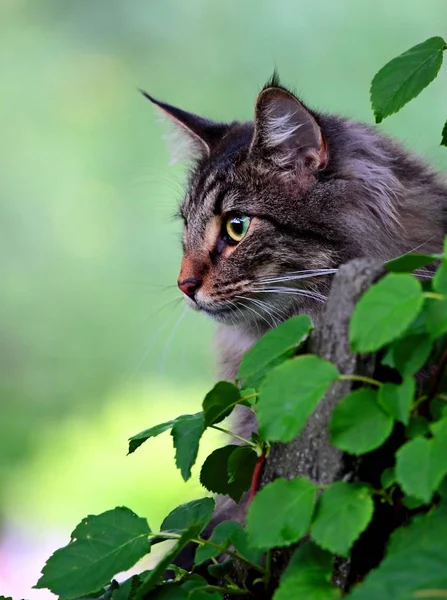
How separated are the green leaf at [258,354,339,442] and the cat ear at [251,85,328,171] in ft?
2.89

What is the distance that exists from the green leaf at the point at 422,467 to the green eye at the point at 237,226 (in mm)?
964

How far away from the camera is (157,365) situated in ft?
9.21

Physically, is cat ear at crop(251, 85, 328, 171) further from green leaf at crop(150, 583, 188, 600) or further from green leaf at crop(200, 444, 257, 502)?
green leaf at crop(150, 583, 188, 600)

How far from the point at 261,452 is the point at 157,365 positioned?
2.01 m

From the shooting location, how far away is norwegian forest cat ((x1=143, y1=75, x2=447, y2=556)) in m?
1.44

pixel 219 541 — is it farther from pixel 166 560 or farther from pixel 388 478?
pixel 388 478

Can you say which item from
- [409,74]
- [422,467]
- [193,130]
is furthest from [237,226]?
[422,467]

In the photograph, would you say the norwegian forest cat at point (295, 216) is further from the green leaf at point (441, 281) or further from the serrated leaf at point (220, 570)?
the green leaf at point (441, 281)

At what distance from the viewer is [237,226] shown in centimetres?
151

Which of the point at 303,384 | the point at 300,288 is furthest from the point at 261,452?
the point at 300,288

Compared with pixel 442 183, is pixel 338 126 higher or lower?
higher

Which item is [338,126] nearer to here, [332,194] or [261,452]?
[332,194]

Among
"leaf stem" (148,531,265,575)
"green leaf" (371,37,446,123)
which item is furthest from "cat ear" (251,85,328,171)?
"leaf stem" (148,531,265,575)

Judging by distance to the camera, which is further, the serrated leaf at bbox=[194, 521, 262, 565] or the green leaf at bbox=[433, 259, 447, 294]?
the serrated leaf at bbox=[194, 521, 262, 565]
